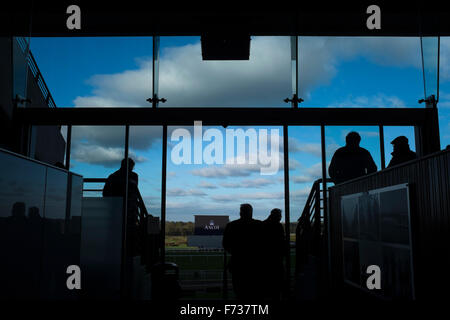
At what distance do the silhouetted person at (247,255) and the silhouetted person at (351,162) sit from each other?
72.4 inches

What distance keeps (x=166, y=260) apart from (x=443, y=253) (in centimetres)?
387

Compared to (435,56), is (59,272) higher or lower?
lower

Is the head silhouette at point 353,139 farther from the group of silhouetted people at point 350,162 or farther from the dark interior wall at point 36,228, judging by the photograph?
the dark interior wall at point 36,228

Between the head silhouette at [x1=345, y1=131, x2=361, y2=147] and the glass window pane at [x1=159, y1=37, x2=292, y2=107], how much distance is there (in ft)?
3.34

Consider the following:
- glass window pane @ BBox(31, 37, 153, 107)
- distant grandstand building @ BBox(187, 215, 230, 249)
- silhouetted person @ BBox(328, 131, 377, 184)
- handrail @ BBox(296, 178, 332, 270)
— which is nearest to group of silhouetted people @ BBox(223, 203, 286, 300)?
distant grandstand building @ BBox(187, 215, 230, 249)

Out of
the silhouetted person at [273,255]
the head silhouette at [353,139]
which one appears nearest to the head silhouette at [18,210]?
the silhouetted person at [273,255]

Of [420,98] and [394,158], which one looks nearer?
[394,158]

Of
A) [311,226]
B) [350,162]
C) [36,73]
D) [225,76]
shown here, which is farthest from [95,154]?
[350,162]

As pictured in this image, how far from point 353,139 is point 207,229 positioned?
95.8 inches

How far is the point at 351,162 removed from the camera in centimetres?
571
